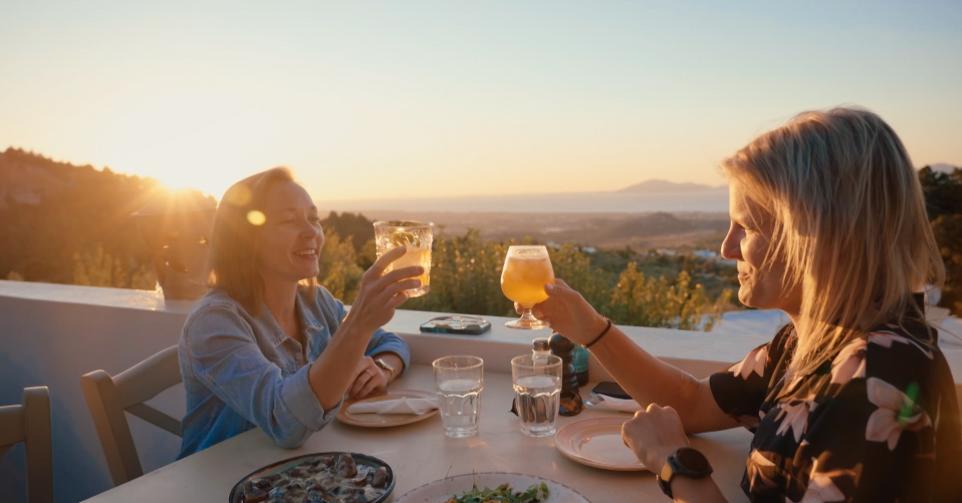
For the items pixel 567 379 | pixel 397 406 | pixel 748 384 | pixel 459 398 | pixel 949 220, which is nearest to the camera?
pixel 748 384

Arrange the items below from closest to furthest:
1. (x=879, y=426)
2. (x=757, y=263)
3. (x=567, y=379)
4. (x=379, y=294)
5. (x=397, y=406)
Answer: (x=879, y=426) → (x=757, y=263) → (x=379, y=294) → (x=397, y=406) → (x=567, y=379)

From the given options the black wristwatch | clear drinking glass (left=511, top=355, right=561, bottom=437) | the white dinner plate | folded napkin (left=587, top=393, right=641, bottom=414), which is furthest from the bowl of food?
folded napkin (left=587, top=393, right=641, bottom=414)

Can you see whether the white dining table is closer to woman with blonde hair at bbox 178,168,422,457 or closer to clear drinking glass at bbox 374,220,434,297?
woman with blonde hair at bbox 178,168,422,457

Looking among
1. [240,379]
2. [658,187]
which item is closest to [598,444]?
[240,379]

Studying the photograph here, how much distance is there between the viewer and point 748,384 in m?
1.78

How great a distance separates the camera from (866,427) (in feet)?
3.45

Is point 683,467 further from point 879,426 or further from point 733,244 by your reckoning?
point 733,244

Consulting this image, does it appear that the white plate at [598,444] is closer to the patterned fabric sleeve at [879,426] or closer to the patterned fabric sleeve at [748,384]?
the patterned fabric sleeve at [748,384]

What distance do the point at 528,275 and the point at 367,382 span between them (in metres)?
0.66

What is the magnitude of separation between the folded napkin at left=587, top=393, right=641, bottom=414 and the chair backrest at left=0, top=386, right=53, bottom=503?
5.07 ft

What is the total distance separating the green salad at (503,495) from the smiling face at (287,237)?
3.51 feet

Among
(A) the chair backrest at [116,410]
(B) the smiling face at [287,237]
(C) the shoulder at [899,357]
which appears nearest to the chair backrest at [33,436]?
(A) the chair backrest at [116,410]

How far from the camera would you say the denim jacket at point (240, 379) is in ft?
5.70

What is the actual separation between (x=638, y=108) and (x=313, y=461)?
7.02m
